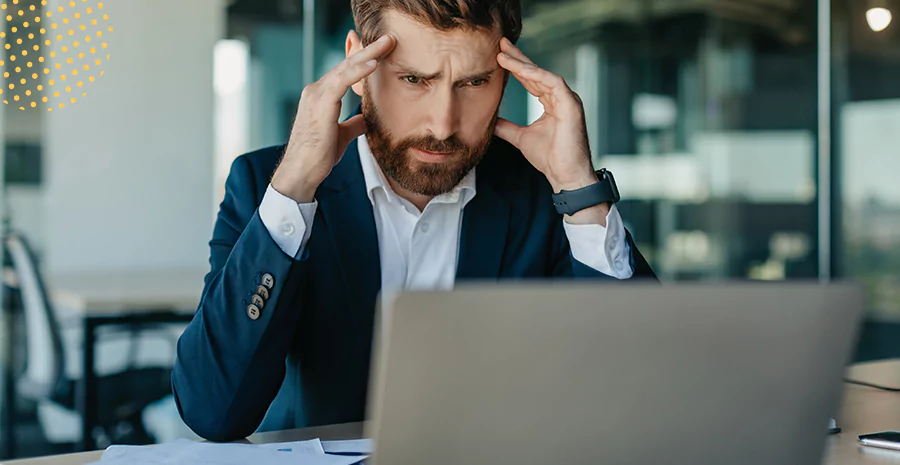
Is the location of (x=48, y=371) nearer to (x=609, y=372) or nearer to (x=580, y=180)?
(x=580, y=180)

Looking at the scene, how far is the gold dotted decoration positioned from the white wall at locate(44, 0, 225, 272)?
0.09 meters

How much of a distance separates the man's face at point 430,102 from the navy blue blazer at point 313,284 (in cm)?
9

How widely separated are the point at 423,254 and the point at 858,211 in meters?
3.78

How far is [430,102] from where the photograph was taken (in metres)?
1.48

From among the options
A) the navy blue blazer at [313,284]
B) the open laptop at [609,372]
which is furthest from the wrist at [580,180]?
the open laptop at [609,372]

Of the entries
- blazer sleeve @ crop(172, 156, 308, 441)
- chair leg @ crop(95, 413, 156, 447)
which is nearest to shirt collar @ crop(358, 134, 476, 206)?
blazer sleeve @ crop(172, 156, 308, 441)

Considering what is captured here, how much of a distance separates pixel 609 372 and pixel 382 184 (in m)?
0.99

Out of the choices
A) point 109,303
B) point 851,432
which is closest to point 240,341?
point 851,432

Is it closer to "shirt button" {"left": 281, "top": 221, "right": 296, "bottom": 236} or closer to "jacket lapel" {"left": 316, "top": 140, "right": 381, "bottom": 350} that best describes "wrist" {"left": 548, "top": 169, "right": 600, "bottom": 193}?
"jacket lapel" {"left": 316, "top": 140, "right": 381, "bottom": 350}

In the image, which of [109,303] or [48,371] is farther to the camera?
[109,303]

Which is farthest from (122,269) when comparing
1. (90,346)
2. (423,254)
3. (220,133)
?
(423,254)

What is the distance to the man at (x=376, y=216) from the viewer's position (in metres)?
1.28

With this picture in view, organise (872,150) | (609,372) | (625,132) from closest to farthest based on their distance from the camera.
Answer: (609,372)
(872,150)
(625,132)

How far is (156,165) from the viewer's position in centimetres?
368
